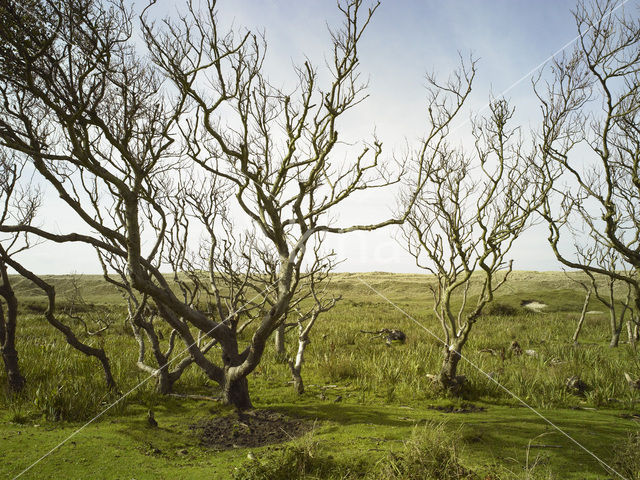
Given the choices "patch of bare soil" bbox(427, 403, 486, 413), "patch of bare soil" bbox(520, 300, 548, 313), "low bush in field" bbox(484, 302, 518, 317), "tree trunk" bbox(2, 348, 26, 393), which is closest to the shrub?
"patch of bare soil" bbox(427, 403, 486, 413)

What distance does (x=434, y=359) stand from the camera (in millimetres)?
9656

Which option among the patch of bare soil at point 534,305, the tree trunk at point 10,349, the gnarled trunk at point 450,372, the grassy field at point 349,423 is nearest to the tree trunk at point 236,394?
the grassy field at point 349,423

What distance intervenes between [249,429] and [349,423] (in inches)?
54.2

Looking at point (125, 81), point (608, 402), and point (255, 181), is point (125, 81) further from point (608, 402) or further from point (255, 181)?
point (608, 402)

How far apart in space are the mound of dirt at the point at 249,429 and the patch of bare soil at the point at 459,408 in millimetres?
2409

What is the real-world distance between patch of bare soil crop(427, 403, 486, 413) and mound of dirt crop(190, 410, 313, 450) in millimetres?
2409

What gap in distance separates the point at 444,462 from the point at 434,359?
21.6ft

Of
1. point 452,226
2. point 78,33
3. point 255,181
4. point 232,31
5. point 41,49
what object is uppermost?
point 232,31

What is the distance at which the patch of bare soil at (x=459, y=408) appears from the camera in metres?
6.02

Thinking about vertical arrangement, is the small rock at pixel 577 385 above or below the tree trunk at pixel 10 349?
below

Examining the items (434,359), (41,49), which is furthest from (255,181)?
(434,359)

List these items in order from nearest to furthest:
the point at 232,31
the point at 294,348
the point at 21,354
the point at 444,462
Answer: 1. the point at 444,462
2. the point at 232,31
3. the point at 21,354
4. the point at 294,348

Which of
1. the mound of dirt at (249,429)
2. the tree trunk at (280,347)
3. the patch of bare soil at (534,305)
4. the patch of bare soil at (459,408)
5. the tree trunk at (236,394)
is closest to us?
the mound of dirt at (249,429)

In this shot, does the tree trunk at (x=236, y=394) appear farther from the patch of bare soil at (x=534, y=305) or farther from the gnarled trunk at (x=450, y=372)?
the patch of bare soil at (x=534, y=305)
